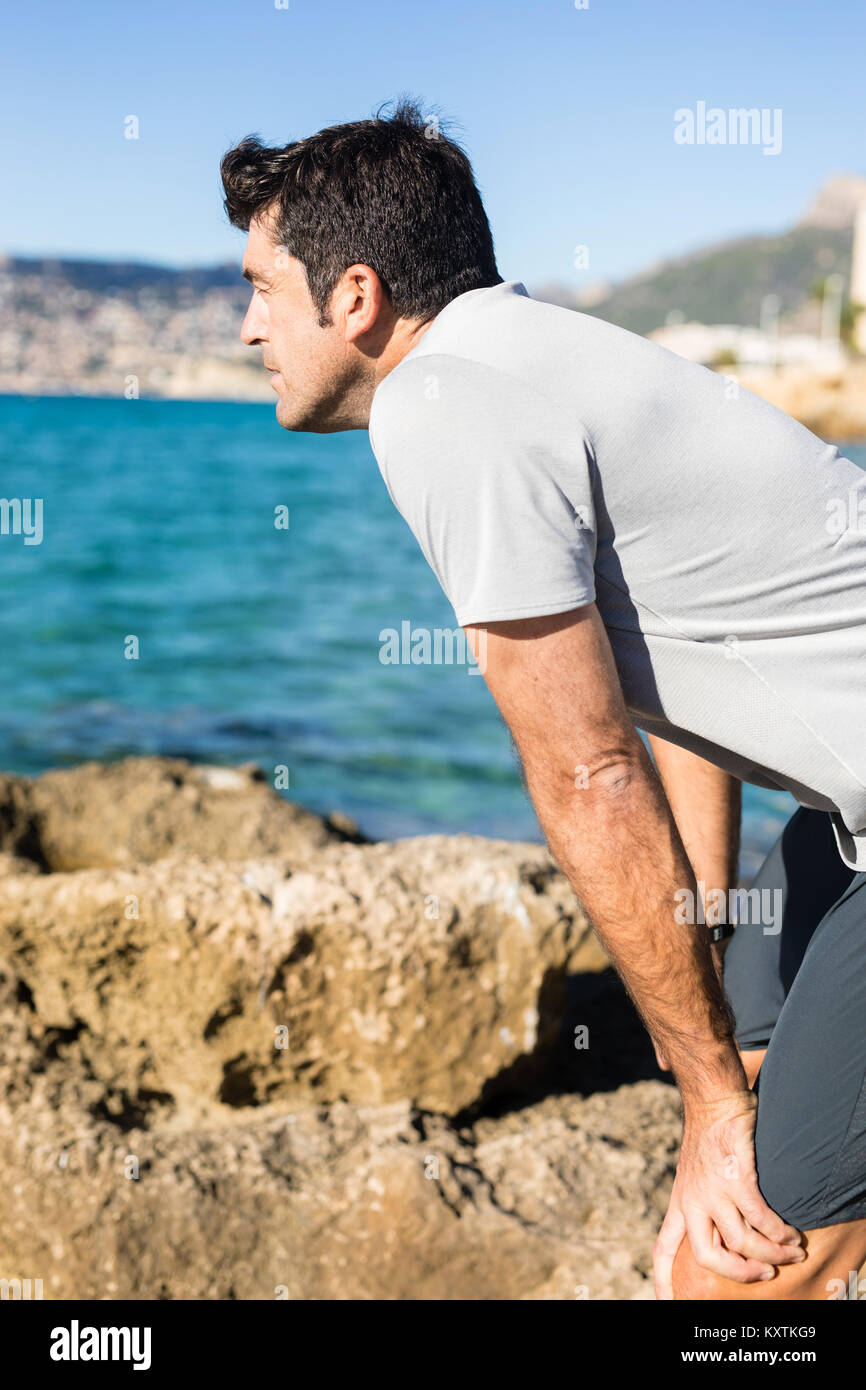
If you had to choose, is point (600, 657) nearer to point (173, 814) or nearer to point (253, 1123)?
point (253, 1123)

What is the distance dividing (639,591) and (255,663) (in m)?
9.61

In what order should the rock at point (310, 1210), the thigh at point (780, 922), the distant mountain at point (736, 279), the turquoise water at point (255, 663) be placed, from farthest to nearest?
the distant mountain at point (736, 279), the turquoise water at point (255, 663), the rock at point (310, 1210), the thigh at point (780, 922)

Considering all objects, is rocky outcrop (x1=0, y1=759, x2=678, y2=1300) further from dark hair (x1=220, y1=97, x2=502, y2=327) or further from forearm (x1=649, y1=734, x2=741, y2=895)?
dark hair (x1=220, y1=97, x2=502, y2=327)

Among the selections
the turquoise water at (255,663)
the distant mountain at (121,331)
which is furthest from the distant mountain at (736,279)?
the turquoise water at (255,663)

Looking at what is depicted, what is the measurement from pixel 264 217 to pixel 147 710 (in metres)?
7.40

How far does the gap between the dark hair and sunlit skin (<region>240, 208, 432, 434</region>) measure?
0.06 ft

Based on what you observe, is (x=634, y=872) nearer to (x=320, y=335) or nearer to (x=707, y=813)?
(x=707, y=813)

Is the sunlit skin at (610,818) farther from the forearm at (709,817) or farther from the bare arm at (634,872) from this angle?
the forearm at (709,817)

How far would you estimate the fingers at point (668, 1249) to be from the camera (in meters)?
1.80

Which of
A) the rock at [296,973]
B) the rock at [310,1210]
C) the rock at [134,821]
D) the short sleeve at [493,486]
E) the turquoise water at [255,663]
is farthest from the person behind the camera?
the turquoise water at [255,663]

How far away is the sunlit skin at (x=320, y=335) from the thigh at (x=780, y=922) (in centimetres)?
115

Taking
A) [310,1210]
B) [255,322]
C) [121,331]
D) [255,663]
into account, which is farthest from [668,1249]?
[121,331]

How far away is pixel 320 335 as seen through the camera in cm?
182
